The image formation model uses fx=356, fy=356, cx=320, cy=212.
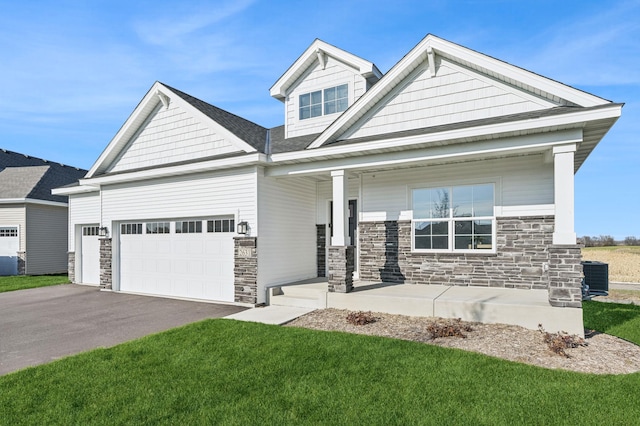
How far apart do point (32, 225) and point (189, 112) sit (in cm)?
1274

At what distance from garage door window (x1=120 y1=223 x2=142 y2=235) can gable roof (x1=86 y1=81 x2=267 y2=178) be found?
2315 millimetres

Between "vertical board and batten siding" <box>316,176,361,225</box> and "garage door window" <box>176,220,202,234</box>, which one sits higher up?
"vertical board and batten siding" <box>316,176,361,225</box>

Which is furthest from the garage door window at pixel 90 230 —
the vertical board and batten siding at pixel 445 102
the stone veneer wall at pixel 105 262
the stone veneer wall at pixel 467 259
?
the vertical board and batten siding at pixel 445 102

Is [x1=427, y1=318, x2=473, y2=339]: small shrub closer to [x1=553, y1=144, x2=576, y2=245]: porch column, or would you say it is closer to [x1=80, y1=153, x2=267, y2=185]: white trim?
[x1=553, y1=144, x2=576, y2=245]: porch column

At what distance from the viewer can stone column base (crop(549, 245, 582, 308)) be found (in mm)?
6527

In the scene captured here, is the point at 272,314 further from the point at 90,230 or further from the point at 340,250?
the point at 90,230

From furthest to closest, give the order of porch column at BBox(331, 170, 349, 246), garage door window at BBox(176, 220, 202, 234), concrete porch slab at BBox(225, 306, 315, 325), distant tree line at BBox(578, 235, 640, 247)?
distant tree line at BBox(578, 235, 640, 247) → garage door window at BBox(176, 220, 202, 234) → porch column at BBox(331, 170, 349, 246) → concrete porch slab at BBox(225, 306, 315, 325)

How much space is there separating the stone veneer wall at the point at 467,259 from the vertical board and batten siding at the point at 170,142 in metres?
5.02

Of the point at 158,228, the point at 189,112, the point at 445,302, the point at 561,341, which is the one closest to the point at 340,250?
the point at 445,302

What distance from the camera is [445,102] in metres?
8.38

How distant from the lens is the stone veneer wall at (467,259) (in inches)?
338

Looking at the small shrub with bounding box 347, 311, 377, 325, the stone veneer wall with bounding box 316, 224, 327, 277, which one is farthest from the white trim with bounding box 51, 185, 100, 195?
the small shrub with bounding box 347, 311, 377, 325

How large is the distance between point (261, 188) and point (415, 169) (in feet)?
14.2

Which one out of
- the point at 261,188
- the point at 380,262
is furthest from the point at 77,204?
the point at 380,262
